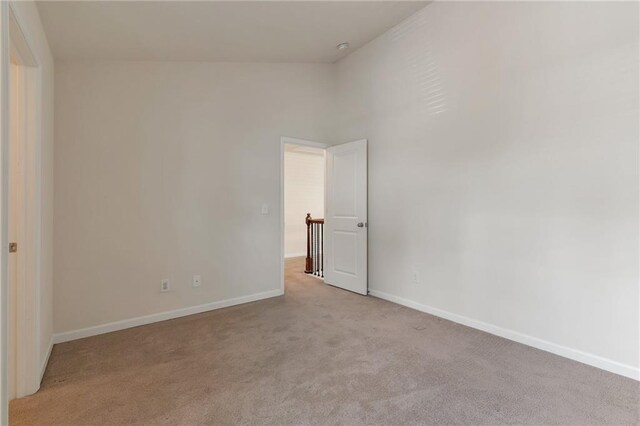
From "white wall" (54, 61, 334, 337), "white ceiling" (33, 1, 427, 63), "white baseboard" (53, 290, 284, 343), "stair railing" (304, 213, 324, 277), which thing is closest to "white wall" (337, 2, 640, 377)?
"white ceiling" (33, 1, 427, 63)

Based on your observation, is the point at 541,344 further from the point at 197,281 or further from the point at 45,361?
the point at 45,361

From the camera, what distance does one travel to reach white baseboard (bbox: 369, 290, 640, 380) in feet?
7.00

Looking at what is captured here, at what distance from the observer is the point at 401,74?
3.57m

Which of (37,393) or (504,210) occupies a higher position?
(504,210)

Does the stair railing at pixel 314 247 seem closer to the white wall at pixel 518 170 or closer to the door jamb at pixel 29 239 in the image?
the white wall at pixel 518 170

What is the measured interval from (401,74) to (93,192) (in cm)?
330

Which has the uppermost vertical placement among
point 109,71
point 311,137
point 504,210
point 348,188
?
point 109,71

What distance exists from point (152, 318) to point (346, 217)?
2.48 metres

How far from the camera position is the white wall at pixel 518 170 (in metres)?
2.16

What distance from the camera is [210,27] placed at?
2.71 meters

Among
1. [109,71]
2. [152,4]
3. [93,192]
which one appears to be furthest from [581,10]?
[93,192]

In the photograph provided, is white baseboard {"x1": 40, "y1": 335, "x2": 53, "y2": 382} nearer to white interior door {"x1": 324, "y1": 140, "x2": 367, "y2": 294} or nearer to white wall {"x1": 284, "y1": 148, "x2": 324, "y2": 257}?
white interior door {"x1": 324, "y1": 140, "x2": 367, "y2": 294}

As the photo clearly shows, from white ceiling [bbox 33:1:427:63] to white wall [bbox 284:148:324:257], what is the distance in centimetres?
369

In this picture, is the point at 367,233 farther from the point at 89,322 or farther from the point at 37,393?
the point at 37,393
